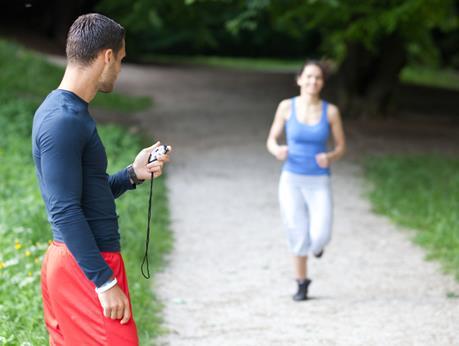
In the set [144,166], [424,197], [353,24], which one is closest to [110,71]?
[144,166]

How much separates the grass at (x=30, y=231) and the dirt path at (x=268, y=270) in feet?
0.70

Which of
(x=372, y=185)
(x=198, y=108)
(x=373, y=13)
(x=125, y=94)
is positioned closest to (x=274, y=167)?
(x=372, y=185)

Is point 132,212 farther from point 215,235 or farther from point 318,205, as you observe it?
point 318,205

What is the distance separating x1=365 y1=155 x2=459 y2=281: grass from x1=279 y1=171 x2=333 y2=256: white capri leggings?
5.83 ft

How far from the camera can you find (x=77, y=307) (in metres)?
3.14

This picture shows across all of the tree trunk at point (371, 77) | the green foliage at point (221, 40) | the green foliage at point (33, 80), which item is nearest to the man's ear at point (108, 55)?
the green foliage at point (33, 80)

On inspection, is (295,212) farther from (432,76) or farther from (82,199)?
(432,76)

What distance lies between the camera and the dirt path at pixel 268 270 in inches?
242

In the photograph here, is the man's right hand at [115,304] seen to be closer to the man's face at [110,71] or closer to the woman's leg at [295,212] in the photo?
the man's face at [110,71]

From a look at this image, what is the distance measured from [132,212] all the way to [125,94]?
13429 millimetres

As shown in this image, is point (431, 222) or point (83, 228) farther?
point (431, 222)

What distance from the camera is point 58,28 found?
3597cm

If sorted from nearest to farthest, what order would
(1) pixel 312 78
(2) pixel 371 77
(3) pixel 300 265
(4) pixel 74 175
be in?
(4) pixel 74 175, (1) pixel 312 78, (3) pixel 300 265, (2) pixel 371 77

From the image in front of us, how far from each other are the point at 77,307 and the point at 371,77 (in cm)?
1673
